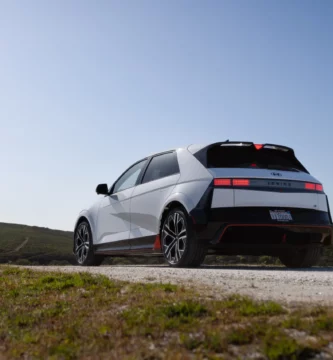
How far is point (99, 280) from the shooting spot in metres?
7.72

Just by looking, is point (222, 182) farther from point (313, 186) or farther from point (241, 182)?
point (313, 186)

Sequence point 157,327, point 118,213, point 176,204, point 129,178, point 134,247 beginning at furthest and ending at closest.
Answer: point 129,178 < point 118,213 < point 134,247 < point 176,204 < point 157,327

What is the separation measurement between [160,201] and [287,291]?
3.88 meters

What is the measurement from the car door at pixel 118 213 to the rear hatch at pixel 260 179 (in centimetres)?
214

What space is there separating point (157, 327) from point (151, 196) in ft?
17.2

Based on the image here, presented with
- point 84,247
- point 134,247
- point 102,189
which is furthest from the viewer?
point 84,247

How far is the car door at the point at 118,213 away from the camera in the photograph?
36.3 feet

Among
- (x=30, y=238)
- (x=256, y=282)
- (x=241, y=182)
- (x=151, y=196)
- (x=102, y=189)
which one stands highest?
(x=102, y=189)

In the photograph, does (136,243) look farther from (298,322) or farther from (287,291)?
(298,322)

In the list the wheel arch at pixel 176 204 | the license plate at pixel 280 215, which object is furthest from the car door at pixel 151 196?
the license plate at pixel 280 215

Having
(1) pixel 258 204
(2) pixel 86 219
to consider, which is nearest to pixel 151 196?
(1) pixel 258 204

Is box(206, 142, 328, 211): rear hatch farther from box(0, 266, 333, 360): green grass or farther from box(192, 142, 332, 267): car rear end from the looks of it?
box(0, 266, 333, 360): green grass

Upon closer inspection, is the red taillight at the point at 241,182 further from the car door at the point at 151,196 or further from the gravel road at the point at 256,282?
the gravel road at the point at 256,282

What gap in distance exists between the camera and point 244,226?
8.94 m
